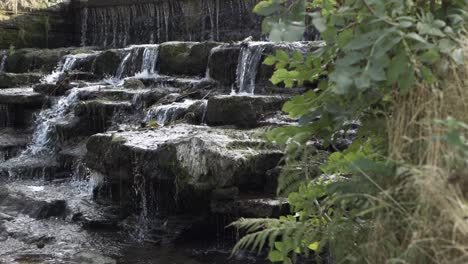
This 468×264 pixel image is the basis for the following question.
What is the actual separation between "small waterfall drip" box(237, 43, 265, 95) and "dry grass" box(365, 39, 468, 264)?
860 centimetres

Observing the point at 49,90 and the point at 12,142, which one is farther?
the point at 49,90

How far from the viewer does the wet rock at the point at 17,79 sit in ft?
43.7

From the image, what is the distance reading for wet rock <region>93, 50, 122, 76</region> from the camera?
13383 mm

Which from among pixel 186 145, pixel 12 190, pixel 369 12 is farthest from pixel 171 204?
pixel 369 12

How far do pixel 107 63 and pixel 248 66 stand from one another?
4.29m

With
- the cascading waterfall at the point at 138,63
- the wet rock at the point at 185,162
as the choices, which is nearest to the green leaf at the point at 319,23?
the wet rock at the point at 185,162

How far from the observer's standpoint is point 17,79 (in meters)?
13.5

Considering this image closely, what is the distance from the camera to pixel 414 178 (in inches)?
65.7

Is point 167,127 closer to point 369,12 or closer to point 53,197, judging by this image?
point 53,197

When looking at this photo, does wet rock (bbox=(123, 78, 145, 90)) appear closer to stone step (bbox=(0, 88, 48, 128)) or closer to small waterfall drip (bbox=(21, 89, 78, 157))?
small waterfall drip (bbox=(21, 89, 78, 157))

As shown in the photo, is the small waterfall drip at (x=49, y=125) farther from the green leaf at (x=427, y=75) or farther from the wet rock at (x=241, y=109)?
the green leaf at (x=427, y=75)

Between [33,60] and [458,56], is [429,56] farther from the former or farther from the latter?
[33,60]

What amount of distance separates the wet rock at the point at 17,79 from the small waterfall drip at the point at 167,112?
211 inches

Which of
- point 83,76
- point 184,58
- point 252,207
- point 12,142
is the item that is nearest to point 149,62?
point 184,58
